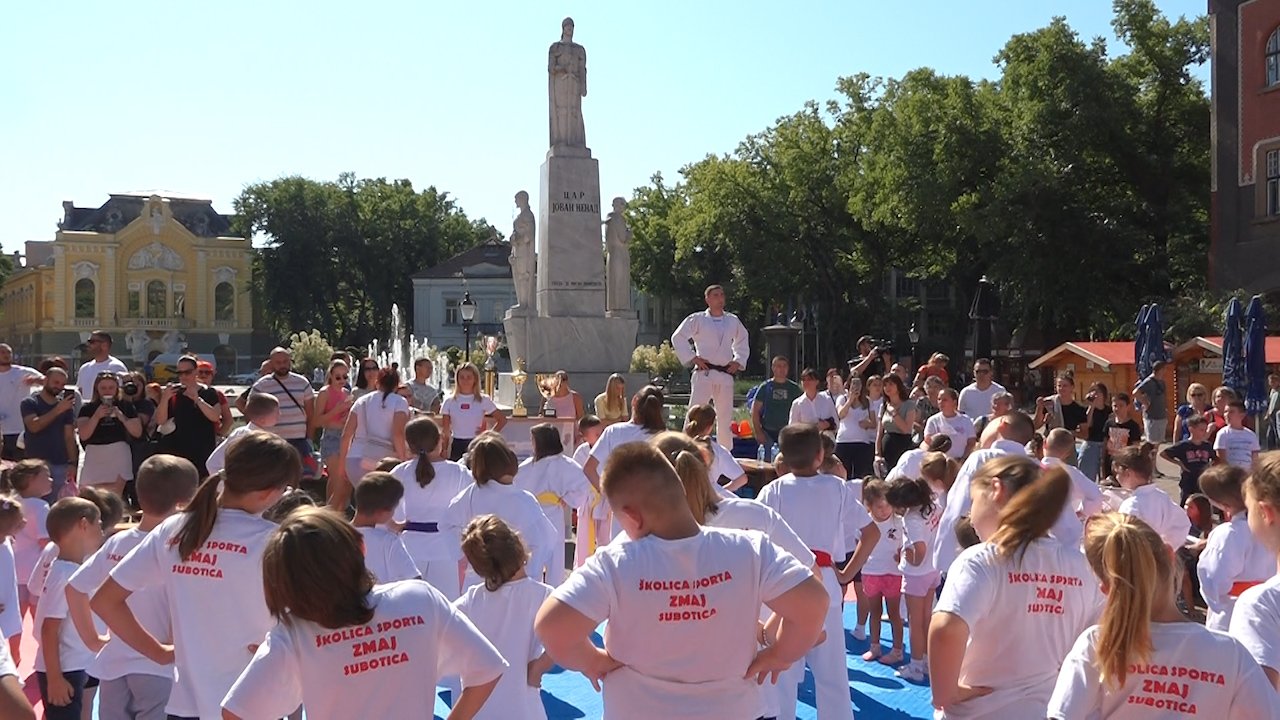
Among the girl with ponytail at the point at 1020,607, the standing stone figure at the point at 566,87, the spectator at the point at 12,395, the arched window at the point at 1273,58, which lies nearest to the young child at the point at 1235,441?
the girl with ponytail at the point at 1020,607

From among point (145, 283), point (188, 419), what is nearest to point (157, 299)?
point (145, 283)

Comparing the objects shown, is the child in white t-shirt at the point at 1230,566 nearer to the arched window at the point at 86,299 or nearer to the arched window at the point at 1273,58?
the arched window at the point at 1273,58

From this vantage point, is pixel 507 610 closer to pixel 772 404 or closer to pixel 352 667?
pixel 352 667

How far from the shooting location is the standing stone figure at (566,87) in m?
21.3

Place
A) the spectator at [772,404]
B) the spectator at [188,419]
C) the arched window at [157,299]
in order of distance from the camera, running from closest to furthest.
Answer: the spectator at [188,419], the spectator at [772,404], the arched window at [157,299]

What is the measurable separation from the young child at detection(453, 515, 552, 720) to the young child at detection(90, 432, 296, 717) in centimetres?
125

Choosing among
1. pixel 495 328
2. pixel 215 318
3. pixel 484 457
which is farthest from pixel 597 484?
pixel 215 318

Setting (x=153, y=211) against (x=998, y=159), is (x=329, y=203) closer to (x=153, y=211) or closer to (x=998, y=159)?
(x=153, y=211)

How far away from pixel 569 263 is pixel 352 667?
18.4 m

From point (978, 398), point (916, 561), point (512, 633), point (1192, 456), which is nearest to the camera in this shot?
point (512, 633)

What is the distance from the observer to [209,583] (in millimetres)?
4184

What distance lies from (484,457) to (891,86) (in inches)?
1833

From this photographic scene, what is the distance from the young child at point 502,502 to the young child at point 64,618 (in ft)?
6.48

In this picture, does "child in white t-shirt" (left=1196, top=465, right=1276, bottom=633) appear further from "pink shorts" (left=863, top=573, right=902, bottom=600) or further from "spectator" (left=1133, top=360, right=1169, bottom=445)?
"spectator" (left=1133, top=360, right=1169, bottom=445)
